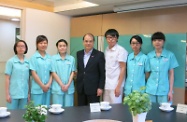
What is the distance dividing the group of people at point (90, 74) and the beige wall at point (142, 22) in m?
0.37

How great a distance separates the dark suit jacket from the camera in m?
3.08

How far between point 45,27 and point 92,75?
5.63 ft

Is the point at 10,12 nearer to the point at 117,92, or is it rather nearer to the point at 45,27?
→ the point at 45,27

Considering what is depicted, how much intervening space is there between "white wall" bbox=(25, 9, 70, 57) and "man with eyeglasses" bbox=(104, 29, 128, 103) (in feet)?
5.07

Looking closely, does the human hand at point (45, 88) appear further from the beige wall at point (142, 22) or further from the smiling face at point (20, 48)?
the beige wall at point (142, 22)

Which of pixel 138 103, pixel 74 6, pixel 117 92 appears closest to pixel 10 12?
pixel 74 6

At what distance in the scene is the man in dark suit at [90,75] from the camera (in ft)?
10.1

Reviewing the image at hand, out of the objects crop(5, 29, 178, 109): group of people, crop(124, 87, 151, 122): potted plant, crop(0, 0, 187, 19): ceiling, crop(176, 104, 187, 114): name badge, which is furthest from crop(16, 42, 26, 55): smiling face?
crop(176, 104, 187, 114): name badge

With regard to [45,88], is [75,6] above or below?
above

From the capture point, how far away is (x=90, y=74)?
308cm

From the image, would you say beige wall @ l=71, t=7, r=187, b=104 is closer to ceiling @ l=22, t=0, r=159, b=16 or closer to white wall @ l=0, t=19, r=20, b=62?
ceiling @ l=22, t=0, r=159, b=16

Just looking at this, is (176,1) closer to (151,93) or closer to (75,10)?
(151,93)

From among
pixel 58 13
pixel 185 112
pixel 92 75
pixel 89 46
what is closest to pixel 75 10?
pixel 58 13

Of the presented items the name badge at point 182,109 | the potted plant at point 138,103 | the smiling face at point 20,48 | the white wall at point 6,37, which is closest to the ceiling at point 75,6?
the white wall at point 6,37
